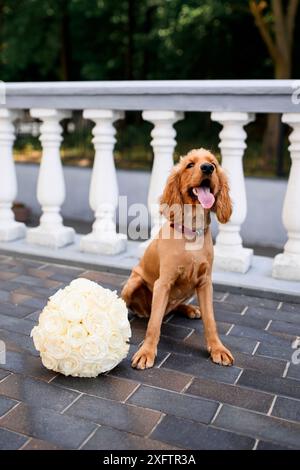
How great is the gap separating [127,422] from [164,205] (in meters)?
1.26

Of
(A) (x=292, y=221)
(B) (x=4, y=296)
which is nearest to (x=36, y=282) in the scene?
(B) (x=4, y=296)

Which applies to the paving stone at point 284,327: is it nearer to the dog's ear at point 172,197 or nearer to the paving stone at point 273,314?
the paving stone at point 273,314

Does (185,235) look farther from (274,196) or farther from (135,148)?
(135,148)

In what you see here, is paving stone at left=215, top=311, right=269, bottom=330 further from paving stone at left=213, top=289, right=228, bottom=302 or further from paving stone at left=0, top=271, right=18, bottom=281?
paving stone at left=0, top=271, right=18, bottom=281

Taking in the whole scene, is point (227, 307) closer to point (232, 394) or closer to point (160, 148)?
point (232, 394)

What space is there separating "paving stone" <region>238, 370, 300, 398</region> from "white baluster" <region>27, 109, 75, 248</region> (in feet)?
8.45

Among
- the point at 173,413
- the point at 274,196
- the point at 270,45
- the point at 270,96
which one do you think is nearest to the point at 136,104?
the point at 270,96

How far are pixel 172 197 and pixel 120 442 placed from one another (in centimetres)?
138

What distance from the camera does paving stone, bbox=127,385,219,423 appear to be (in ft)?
8.16

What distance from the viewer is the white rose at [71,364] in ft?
8.97

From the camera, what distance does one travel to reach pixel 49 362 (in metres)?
2.79

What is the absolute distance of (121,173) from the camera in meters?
9.75

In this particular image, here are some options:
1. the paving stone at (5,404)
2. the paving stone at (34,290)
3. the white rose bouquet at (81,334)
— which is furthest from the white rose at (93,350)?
the paving stone at (34,290)

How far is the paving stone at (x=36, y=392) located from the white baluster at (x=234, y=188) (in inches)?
81.1
